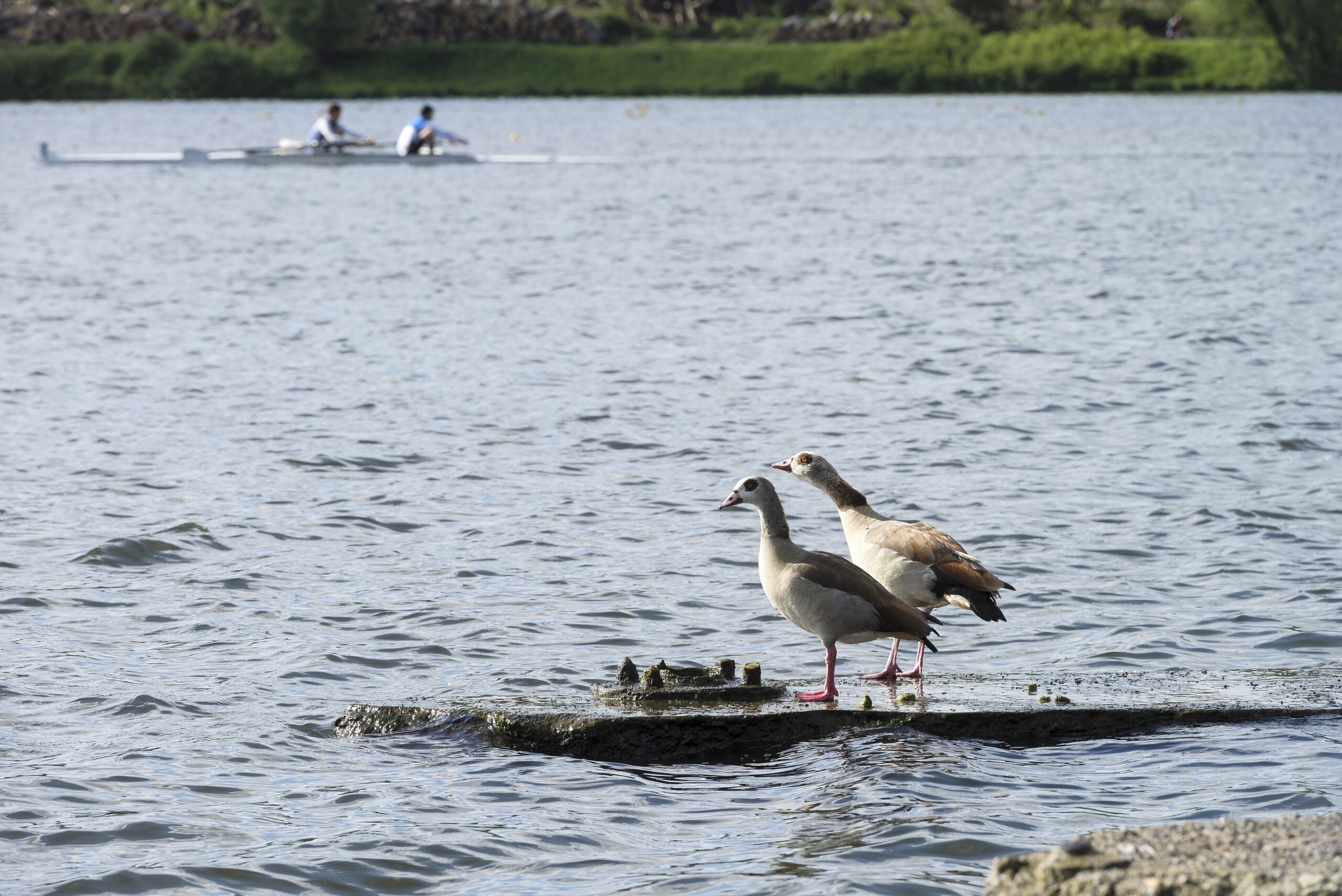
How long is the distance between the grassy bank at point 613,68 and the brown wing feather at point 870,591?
92.9 metres

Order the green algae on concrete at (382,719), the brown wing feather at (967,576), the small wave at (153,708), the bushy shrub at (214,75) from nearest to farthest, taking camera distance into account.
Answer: the green algae on concrete at (382,719) < the brown wing feather at (967,576) < the small wave at (153,708) < the bushy shrub at (214,75)

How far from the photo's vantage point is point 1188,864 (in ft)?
17.6

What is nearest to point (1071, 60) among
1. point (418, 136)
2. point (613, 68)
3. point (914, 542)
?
point (613, 68)

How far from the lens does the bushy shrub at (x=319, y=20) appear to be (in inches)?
4122

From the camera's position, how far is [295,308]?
28.4 metres

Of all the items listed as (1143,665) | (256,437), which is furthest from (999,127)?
(1143,665)

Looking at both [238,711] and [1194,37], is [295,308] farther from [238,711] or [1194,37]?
[1194,37]

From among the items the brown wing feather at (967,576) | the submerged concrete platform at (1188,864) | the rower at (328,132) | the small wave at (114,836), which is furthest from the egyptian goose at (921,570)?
the rower at (328,132)

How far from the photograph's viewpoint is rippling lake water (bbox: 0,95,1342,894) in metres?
8.33

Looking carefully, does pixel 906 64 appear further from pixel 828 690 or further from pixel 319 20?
pixel 828 690

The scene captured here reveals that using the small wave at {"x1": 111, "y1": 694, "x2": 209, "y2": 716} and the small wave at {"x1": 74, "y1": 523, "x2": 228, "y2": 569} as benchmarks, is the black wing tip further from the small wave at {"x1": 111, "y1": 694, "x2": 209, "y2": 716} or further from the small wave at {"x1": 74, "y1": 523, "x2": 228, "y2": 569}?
the small wave at {"x1": 74, "y1": 523, "x2": 228, "y2": 569}

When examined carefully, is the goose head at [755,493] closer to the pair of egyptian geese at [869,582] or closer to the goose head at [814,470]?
the pair of egyptian geese at [869,582]

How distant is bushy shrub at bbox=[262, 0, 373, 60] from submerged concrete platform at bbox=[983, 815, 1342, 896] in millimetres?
104841

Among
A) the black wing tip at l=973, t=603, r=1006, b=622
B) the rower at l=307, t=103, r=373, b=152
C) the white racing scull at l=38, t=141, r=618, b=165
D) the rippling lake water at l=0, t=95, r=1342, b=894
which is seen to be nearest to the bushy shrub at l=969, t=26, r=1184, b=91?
the white racing scull at l=38, t=141, r=618, b=165
